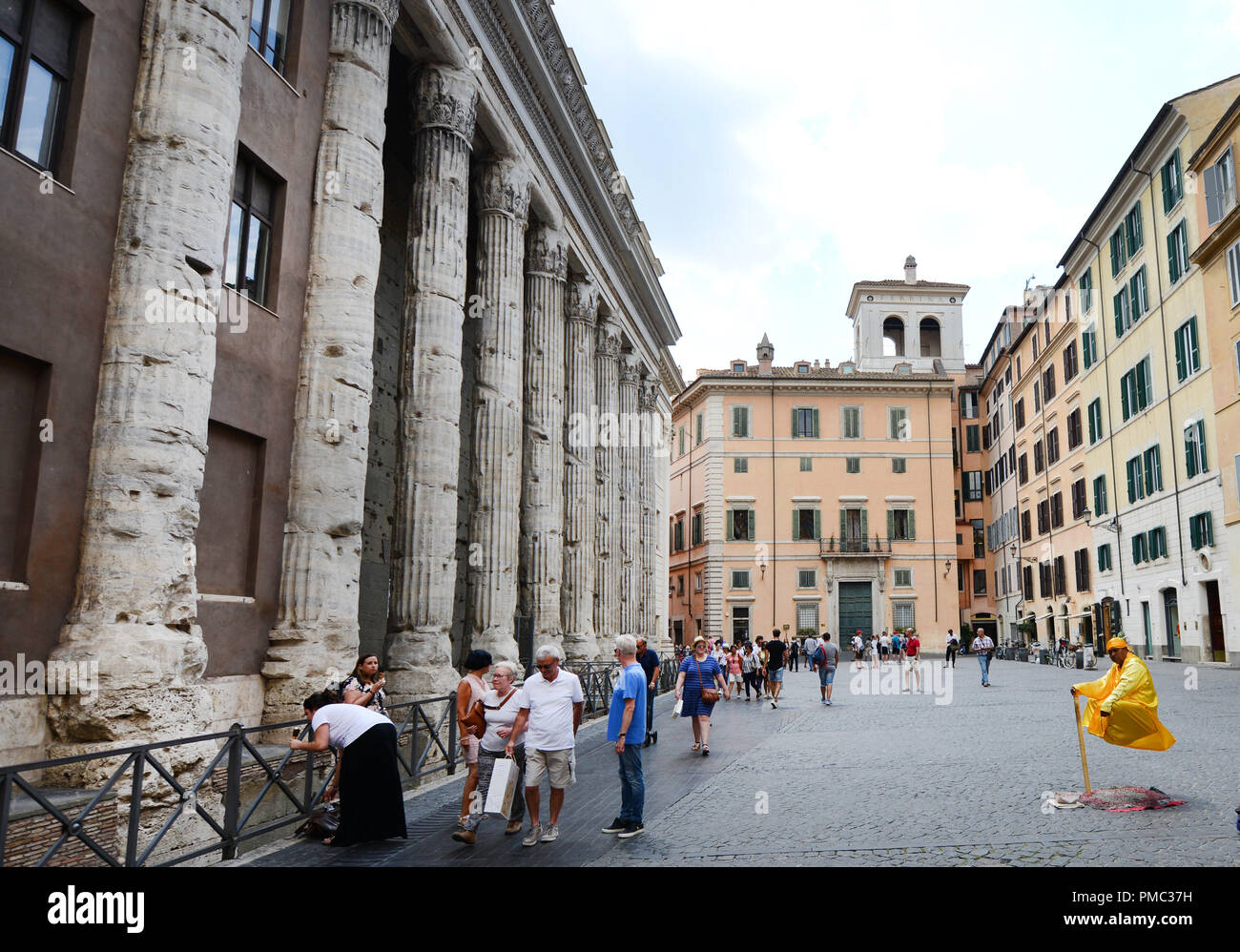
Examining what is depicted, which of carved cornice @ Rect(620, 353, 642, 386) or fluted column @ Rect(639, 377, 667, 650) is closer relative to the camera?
carved cornice @ Rect(620, 353, 642, 386)

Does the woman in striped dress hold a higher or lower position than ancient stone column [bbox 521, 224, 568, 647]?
lower

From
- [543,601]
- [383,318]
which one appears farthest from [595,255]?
[543,601]

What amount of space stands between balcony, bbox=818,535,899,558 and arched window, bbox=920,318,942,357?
51.5 feet

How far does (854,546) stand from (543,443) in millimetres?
33699

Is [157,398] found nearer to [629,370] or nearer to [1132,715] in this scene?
[1132,715]

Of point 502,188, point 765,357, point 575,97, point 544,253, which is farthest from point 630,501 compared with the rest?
point 765,357

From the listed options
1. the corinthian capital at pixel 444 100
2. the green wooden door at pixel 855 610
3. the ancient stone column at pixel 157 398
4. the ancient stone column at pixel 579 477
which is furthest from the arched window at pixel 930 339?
the ancient stone column at pixel 157 398

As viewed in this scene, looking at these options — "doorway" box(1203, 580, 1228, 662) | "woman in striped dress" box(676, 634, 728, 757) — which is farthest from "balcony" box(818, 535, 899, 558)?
"woman in striped dress" box(676, 634, 728, 757)

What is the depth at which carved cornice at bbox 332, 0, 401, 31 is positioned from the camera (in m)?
11.8

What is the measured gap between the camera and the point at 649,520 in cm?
3259

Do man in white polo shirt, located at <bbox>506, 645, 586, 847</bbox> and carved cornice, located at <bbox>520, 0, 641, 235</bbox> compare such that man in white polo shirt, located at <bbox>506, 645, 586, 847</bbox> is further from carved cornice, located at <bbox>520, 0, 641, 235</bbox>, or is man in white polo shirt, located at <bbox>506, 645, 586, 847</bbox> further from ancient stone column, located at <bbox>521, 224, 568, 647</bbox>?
carved cornice, located at <bbox>520, 0, 641, 235</bbox>
